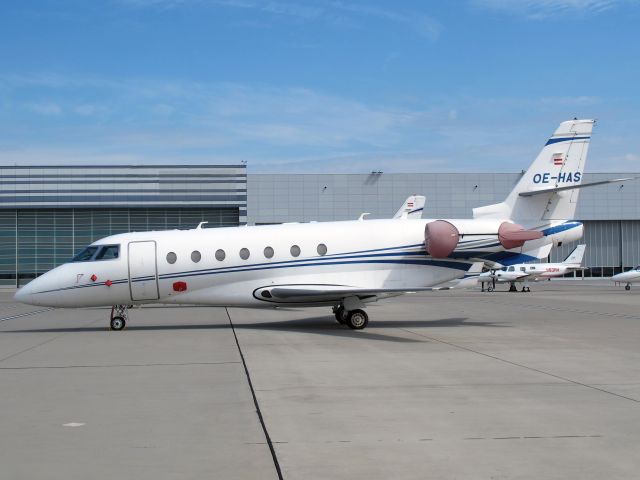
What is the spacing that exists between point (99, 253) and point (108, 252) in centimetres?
25

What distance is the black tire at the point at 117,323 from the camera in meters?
19.9

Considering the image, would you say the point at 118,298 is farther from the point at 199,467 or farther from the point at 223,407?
the point at 199,467

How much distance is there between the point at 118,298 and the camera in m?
19.4

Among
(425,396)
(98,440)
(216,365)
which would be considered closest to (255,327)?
(216,365)

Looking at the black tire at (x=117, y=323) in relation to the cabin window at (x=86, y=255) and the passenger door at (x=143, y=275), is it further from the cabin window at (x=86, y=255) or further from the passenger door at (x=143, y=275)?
the cabin window at (x=86, y=255)

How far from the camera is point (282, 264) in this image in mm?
19625

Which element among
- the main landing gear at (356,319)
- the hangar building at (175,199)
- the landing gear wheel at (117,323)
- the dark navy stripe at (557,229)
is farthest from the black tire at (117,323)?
the hangar building at (175,199)

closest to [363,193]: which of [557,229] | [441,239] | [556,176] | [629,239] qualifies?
[629,239]

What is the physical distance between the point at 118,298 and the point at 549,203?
40.4ft

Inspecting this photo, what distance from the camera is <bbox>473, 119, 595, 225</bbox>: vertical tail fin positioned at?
20.8m

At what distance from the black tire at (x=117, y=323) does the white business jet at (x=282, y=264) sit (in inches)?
1.1

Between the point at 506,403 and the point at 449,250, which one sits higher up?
the point at 449,250

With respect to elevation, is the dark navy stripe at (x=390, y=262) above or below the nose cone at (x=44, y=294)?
above

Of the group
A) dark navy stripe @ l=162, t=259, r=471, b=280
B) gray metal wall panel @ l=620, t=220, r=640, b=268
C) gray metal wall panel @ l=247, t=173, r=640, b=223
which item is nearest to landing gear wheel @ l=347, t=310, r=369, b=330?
dark navy stripe @ l=162, t=259, r=471, b=280
